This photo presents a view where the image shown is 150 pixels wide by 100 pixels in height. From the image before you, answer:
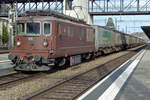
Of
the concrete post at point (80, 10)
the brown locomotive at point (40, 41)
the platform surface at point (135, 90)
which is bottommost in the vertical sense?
the platform surface at point (135, 90)

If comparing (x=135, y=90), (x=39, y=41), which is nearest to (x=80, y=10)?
(x=39, y=41)

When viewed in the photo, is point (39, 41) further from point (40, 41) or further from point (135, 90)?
point (135, 90)

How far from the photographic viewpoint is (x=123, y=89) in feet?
33.6

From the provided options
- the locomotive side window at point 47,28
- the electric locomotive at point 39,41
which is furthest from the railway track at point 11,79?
the locomotive side window at point 47,28

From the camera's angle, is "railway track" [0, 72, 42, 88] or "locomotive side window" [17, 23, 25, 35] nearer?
"railway track" [0, 72, 42, 88]

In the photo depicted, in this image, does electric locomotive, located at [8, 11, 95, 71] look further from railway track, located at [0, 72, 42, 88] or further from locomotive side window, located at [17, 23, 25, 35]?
railway track, located at [0, 72, 42, 88]

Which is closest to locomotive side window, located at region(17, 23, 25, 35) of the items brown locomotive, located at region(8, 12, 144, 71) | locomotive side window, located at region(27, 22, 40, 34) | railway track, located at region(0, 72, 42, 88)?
brown locomotive, located at region(8, 12, 144, 71)

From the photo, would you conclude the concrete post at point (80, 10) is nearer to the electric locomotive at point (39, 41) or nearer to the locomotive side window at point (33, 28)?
the electric locomotive at point (39, 41)

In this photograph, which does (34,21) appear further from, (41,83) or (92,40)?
(92,40)

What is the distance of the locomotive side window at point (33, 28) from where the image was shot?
47.4 ft

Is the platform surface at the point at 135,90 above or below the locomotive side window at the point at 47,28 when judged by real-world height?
below

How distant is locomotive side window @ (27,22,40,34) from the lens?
569 inches

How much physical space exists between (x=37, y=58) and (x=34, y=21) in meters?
2.24

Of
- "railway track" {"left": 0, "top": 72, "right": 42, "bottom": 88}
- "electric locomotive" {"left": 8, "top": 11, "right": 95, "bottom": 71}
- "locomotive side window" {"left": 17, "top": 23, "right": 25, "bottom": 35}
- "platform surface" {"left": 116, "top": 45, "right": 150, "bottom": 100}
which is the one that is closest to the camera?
"platform surface" {"left": 116, "top": 45, "right": 150, "bottom": 100}
